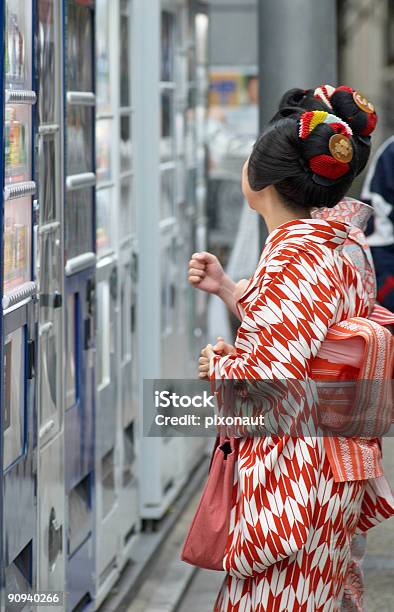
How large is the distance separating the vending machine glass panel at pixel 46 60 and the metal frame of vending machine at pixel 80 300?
0.33m

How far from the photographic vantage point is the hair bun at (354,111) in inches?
116

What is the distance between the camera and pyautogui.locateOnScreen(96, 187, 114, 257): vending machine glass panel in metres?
4.68

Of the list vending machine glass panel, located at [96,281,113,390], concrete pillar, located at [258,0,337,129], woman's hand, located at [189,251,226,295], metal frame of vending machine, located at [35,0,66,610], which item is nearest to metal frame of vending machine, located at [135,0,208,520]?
vending machine glass panel, located at [96,281,113,390]

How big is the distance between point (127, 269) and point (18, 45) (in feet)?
6.61

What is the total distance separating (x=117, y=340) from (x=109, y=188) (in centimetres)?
59

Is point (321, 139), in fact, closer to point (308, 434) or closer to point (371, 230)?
point (308, 434)

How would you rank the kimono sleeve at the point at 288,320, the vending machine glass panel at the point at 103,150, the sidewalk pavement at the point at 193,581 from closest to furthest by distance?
1. the kimono sleeve at the point at 288,320
2. the sidewalk pavement at the point at 193,581
3. the vending machine glass panel at the point at 103,150

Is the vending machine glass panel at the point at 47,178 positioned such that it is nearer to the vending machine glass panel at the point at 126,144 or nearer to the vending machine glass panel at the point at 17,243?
the vending machine glass panel at the point at 17,243

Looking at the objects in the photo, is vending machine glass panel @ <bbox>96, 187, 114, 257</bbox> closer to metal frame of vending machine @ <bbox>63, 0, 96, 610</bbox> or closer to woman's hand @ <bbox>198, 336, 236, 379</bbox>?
metal frame of vending machine @ <bbox>63, 0, 96, 610</bbox>

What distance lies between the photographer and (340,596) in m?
3.00

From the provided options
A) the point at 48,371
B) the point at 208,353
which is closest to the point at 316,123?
the point at 208,353

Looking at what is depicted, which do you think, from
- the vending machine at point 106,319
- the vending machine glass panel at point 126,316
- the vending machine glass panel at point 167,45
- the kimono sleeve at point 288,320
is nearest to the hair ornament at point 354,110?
the kimono sleeve at point 288,320

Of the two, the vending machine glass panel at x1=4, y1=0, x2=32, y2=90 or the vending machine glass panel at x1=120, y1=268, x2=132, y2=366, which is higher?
the vending machine glass panel at x1=4, y1=0, x2=32, y2=90

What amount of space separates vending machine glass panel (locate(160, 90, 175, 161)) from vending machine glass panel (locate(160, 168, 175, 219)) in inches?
3.2
